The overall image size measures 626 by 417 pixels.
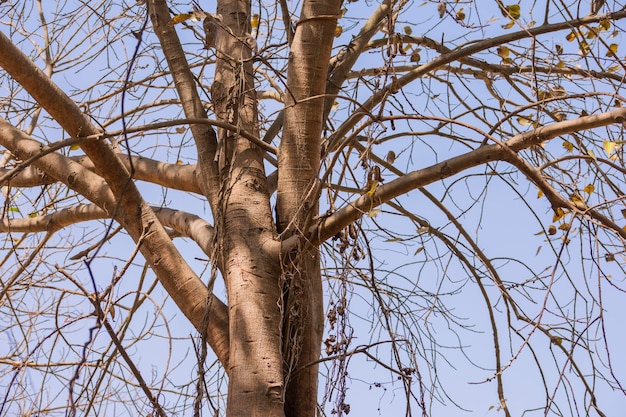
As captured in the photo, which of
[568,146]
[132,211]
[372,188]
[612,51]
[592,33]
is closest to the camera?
[372,188]

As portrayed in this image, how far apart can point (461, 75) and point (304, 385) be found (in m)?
2.13

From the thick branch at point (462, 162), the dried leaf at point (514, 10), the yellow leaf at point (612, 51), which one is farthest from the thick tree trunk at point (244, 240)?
the yellow leaf at point (612, 51)

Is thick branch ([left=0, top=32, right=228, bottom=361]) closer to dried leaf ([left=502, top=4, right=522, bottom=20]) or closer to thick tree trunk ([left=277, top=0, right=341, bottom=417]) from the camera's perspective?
thick tree trunk ([left=277, top=0, right=341, bottom=417])

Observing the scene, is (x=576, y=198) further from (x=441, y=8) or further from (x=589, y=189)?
(x=441, y=8)

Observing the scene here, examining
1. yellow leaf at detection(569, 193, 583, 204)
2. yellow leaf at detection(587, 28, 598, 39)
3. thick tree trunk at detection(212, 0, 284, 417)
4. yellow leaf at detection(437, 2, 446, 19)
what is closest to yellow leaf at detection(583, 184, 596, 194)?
yellow leaf at detection(569, 193, 583, 204)

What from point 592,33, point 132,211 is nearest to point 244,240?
point 132,211

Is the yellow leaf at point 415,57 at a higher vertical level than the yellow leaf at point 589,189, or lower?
higher

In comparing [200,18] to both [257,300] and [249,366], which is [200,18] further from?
[249,366]

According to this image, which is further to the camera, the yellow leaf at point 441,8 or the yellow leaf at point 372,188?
the yellow leaf at point 441,8

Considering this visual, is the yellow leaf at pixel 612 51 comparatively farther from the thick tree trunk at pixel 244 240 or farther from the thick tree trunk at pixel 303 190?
the thick tree trunk at pixel 244 240

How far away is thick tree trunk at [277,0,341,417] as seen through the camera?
8.84 ft

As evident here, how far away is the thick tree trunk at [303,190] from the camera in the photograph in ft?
8.84

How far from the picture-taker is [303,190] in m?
2.95

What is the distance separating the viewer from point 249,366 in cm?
249
